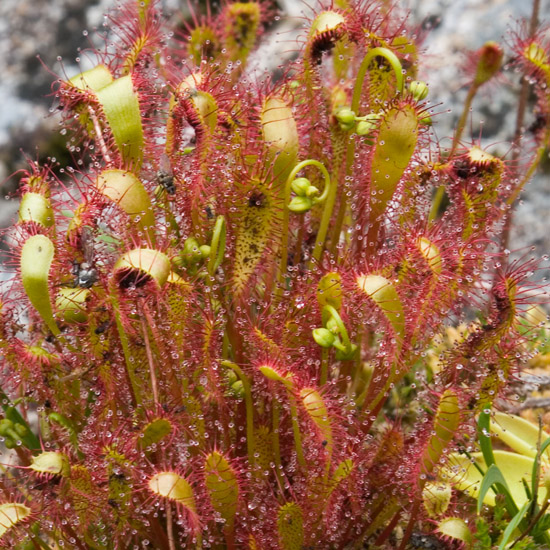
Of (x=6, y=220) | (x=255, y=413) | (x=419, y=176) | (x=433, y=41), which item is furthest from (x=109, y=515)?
(x=433, y=41)

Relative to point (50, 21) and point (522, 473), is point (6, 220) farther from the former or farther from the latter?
point (522, 473)

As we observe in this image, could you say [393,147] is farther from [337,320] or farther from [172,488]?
[172,488]

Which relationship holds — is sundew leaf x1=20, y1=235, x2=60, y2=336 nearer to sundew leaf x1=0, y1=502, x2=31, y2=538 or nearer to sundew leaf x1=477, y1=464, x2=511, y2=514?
sundew leaf x1=0, y1=502, x2=31, y2=538

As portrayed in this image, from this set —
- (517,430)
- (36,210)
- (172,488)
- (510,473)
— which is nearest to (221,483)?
(172,488)

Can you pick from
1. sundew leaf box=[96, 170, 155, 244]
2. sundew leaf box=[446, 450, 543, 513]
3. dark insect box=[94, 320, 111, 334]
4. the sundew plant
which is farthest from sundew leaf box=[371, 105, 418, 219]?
sundew leaf box=[446, 450, 543, 513]

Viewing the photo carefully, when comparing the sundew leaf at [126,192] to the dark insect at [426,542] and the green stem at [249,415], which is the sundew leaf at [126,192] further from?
the dark insect at [426,542]
